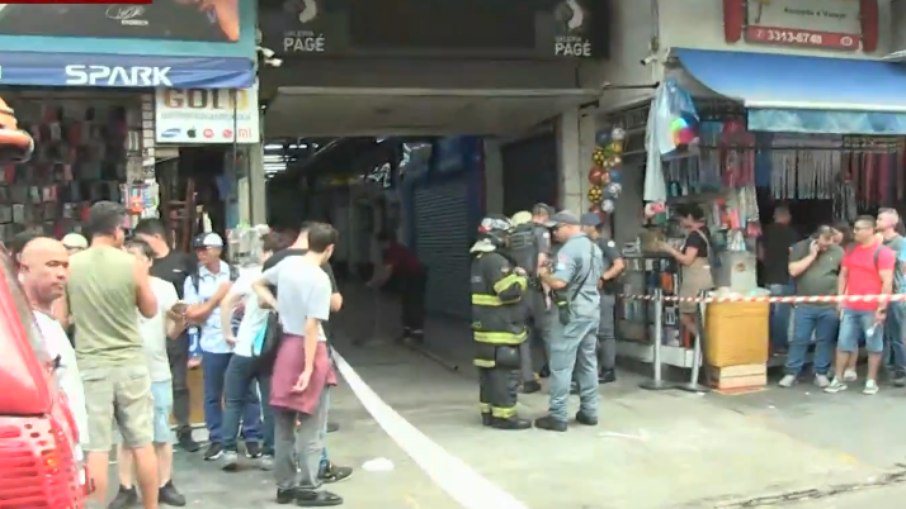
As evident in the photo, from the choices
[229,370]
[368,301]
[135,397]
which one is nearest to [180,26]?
[229,370]

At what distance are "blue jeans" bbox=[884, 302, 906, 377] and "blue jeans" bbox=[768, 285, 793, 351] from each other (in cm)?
100

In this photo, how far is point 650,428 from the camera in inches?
337

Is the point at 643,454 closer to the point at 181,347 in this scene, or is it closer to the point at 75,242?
the point at 181,347

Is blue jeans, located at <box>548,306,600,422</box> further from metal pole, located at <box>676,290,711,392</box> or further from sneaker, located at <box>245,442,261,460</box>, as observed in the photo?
sneaker, located at <box>245,442,261,460</box>

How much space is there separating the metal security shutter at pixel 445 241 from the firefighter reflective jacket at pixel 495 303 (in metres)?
8.06

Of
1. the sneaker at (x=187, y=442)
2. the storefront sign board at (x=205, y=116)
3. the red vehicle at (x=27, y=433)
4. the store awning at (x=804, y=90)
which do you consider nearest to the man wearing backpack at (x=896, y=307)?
the store awning at (x=804, y=90)

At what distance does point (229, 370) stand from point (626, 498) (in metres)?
2.90

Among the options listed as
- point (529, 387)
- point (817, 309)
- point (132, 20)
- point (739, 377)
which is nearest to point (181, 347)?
point (132, 20)

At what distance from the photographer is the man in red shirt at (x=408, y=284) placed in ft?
49.1

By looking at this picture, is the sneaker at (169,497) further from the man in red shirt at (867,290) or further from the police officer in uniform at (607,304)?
the man in red shirt at (867,290)

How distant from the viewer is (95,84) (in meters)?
8.28

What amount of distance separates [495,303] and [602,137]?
4.10 m

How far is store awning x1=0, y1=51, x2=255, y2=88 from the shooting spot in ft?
26.3

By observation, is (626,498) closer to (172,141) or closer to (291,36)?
(172,141)
